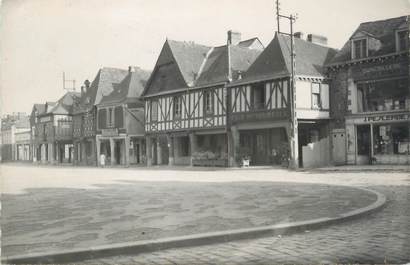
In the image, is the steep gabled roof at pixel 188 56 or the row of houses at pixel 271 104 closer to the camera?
the row of houses at pixel 271 104

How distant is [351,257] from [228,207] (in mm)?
3649

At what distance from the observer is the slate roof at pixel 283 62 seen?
23188mm

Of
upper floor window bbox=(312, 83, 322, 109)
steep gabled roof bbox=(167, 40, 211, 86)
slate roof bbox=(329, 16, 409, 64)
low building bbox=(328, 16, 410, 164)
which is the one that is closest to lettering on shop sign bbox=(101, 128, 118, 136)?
steep gabled roof bbox=(167, 40, 211, 86)

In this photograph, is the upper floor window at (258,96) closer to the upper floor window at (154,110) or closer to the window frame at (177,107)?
the window frame at (177,107)

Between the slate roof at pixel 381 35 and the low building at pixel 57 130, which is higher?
the slate roof at pixel 381 35

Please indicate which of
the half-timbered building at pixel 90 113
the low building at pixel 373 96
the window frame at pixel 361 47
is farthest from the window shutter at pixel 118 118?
the window frame at pixel 361 47

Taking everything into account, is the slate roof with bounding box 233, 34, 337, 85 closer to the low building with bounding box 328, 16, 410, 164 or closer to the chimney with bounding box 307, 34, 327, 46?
the low building with bounding box 328, 16, 410, 164

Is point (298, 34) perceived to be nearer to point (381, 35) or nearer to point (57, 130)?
point (381, 35)

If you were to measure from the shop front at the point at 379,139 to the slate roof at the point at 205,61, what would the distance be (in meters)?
7.81

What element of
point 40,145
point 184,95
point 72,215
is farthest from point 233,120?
point 40,145

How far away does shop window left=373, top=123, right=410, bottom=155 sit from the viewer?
20.9 m

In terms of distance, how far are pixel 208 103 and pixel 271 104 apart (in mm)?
5226

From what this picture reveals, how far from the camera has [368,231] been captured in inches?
245

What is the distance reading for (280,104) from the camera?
22969 millimetres
